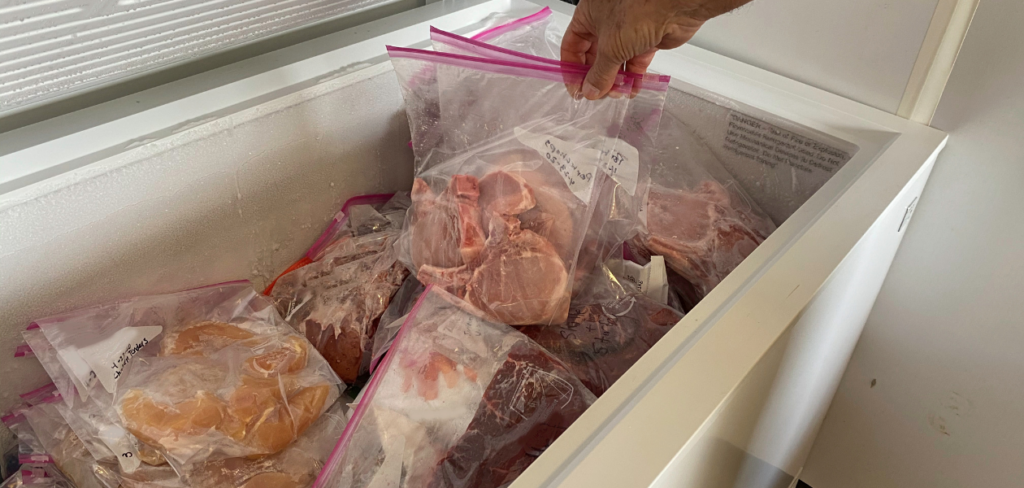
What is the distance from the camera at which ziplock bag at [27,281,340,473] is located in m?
0.73

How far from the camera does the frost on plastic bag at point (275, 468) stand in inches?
28.9

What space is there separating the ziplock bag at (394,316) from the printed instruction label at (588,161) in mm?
260

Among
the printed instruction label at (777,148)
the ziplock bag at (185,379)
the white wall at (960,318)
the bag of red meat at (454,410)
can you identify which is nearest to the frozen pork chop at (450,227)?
the bag of red meat at (454,410)

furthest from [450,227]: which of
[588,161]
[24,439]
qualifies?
[24,439]

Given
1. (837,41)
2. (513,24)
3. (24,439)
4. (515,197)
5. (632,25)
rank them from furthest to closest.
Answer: (513,24), (837,41), (515,197), (24,439), (632,25)

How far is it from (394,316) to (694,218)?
463 mm

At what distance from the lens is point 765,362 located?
0.61 metres

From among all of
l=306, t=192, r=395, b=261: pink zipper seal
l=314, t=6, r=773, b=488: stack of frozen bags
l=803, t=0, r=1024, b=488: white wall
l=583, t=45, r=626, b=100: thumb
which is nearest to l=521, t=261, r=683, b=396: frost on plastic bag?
l=314, t=6, r=773, b=488: stack of frozen bags

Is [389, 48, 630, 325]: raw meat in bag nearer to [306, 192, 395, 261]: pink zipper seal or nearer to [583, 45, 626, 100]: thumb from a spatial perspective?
[583, 45, 626, 100]: thumb

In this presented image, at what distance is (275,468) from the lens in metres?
0.76

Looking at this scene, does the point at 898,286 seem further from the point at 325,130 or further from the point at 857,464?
the point at 325,130

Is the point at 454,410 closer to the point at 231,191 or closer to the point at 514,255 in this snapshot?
the point at 514,255

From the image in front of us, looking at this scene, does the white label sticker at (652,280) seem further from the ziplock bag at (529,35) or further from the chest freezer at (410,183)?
the ziplock bag at (529,35)

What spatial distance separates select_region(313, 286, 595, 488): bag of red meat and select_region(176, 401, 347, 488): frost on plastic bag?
0.24ft
